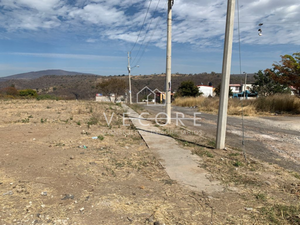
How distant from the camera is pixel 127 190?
322cm

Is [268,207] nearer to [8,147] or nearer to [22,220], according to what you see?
[22,220]

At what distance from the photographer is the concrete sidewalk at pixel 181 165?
3.45 metres

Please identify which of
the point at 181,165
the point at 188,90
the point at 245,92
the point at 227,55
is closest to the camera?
the point at 181,165

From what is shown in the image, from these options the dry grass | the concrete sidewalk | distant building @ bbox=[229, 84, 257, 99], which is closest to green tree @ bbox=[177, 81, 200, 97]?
distant building @ bbox=[229, 84, 257, 99]

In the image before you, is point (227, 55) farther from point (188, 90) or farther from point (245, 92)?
point (188, 90)

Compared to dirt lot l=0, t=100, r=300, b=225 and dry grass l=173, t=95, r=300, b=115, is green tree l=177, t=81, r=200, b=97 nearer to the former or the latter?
dry grass l=173, t=95, r=300, b=115

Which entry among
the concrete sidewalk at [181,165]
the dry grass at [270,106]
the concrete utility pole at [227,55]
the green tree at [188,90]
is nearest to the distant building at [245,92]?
the concrete utility pole at [227,55]

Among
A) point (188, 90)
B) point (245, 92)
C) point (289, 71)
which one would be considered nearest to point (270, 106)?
point (289, 71)

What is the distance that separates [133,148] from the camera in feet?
18.7

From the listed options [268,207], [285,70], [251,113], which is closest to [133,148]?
[268,207]

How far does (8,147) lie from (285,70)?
16.1 meters

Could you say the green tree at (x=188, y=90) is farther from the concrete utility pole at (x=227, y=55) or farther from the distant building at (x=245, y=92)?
the concrete utility pole at (x=227, y=55)

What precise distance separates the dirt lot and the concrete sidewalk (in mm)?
166

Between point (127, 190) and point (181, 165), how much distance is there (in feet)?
5.05
